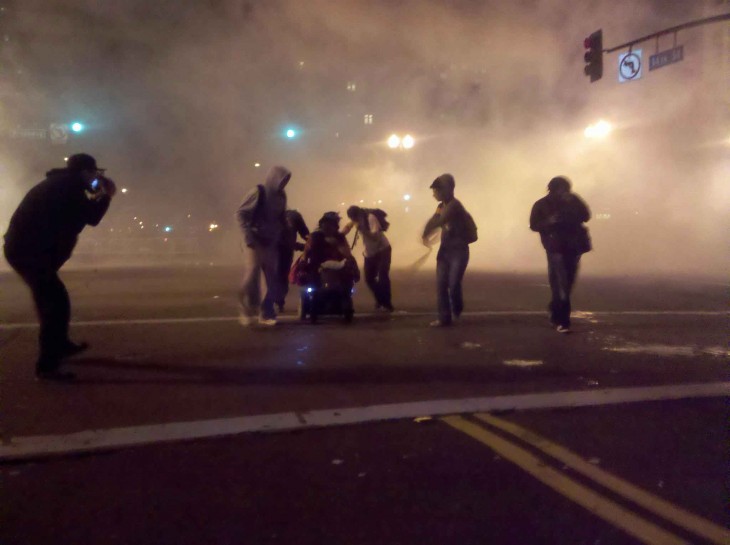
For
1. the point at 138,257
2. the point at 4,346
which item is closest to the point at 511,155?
the point at 138,257

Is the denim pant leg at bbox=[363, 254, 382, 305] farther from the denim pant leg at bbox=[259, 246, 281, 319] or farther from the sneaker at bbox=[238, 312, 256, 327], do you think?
the sneaker at bbox=[238, 312, 256, 327]

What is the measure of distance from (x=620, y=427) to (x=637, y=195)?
24.3 m

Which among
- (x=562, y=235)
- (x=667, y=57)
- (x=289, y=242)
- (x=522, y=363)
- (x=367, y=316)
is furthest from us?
(x=667, y=57)

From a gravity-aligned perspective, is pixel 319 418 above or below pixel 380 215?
below

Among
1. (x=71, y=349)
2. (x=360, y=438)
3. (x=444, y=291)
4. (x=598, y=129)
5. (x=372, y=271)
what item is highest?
(x=598, y=129)

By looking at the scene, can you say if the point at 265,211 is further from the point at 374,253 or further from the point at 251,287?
the point at 374,253

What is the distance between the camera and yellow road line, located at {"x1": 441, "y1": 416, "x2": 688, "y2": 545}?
8.04 ft

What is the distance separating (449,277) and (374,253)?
145 cm

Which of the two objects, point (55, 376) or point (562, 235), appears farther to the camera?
point (562, 235)

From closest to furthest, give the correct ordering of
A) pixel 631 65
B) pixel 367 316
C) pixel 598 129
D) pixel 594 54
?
pixel 367 316, pixel 594 54, pixel 631 65, pixel 598 129

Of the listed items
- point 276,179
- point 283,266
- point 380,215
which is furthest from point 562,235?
point 283,266

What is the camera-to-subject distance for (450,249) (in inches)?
267

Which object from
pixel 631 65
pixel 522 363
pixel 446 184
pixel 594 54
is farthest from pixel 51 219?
pixel 631 65

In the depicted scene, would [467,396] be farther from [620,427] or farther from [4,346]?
[4,346]
